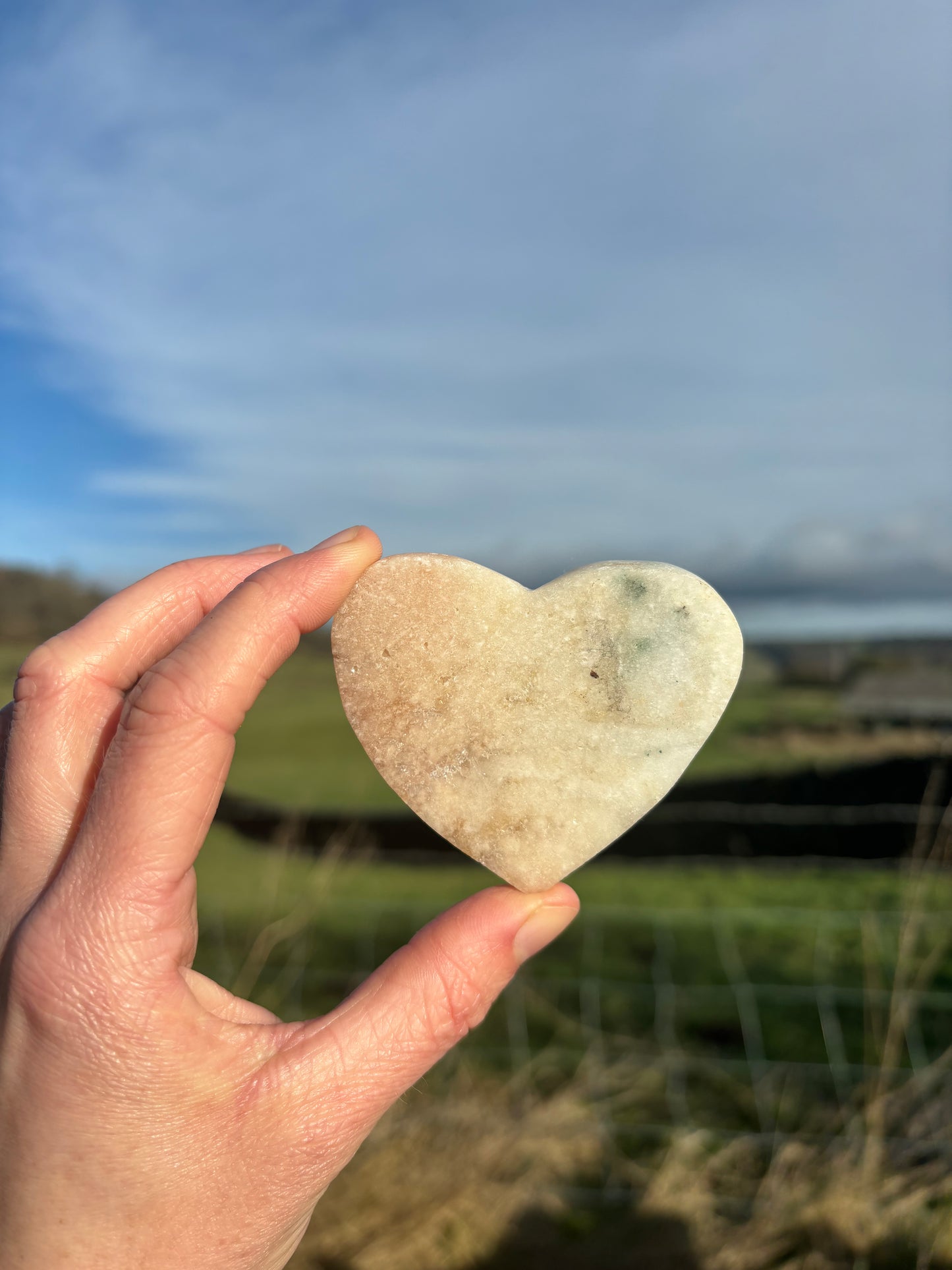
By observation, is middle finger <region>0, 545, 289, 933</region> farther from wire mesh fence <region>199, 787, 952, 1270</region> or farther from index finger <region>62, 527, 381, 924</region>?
wire mesh fence <region>199, 787, 952, 1270</region>

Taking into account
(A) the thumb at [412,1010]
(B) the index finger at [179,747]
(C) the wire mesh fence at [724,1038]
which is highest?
(B) the index finger at [179,747]

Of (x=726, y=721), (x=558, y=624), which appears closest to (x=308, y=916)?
(x=558, y=624)

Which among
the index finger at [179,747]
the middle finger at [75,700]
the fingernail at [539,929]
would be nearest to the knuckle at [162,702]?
the index finger at [179,747]

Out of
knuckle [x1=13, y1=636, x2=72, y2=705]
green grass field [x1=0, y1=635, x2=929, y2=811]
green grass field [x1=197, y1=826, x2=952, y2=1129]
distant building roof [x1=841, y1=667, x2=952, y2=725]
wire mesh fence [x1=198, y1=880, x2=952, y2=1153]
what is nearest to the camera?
knuckle [x1=13, y1=636, x2=72, y2=705]

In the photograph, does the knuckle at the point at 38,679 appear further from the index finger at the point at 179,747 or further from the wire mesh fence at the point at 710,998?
the wire mesh fence at the point at 710,998

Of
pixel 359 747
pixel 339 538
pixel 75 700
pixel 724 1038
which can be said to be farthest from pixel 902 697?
pixel 75 700

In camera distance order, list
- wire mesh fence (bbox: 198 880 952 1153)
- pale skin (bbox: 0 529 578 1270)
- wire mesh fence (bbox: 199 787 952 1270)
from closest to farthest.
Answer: pale skin (bbox: 0 529 578 1270)
wire mesh fence (bbox: 199 787 952 1270)
wire mesh fence (bbox: 198 880 952 1153)

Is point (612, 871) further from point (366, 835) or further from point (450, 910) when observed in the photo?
point (450, 910)

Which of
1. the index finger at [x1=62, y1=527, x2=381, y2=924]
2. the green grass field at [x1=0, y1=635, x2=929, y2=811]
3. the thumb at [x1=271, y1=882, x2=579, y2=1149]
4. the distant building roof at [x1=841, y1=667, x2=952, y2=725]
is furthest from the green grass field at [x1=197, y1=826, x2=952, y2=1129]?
the index finger at [x1=62, y1=527, x2=381, y2=924]
